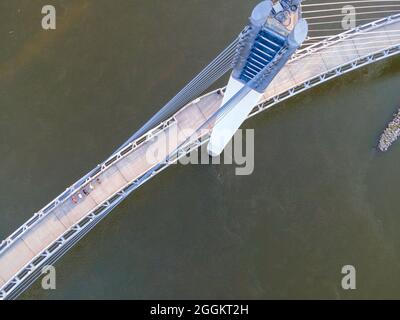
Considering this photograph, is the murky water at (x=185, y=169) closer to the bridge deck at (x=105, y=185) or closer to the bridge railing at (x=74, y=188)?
the bridge railing at (x=74, y=188)

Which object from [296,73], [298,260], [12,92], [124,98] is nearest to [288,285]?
[298,260]

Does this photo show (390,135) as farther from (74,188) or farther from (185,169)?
(74,188)

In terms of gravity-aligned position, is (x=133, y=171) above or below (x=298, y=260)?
above

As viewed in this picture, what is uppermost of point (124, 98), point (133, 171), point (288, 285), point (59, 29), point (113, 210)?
point (59, 29)

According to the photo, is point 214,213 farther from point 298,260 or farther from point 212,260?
point 298,260

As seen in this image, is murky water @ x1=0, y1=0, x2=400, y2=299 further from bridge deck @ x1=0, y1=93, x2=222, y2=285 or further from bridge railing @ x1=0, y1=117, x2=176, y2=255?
bridge deck @ x1=0, y1=93, x2=222, y2=285

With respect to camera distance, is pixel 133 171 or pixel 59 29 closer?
pixel 133 171
